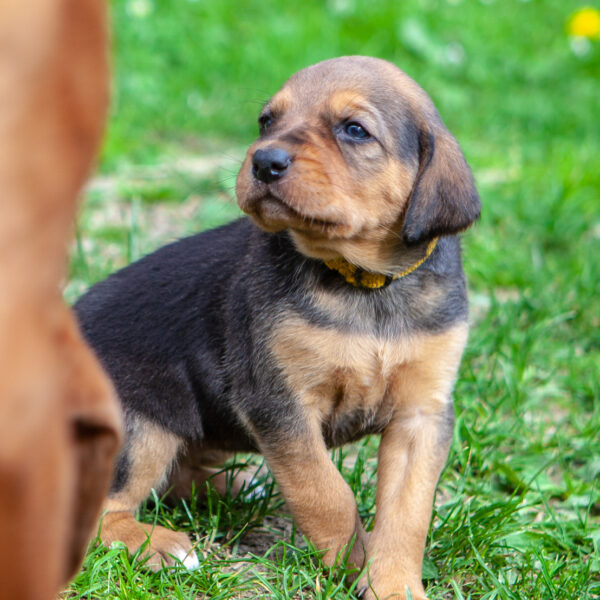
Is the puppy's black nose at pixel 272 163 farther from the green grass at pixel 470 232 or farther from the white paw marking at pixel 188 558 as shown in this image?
the white paw marking at pixel 188 558

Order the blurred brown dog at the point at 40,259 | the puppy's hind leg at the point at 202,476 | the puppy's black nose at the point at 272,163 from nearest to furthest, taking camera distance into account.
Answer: the blurred brown dog at the point at 40,259
the puppy's black nose at the point at 272,163
the puppy's hind leg at the point at 202,476

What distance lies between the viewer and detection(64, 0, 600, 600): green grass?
326 centimetres

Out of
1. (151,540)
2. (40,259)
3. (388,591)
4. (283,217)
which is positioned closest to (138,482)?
(151,540)

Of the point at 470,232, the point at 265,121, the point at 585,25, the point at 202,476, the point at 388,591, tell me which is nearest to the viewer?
the point at 388,591

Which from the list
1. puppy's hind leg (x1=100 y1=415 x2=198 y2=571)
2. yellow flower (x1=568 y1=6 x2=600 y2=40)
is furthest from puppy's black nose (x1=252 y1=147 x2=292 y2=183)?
A: yellow flower (x1=568 y1=6 x2=600 y2=40)

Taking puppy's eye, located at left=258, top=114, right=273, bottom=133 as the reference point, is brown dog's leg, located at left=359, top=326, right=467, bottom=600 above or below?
below

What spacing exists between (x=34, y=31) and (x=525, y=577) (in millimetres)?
2503

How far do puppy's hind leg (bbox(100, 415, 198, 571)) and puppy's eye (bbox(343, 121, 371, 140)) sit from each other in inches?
52.7

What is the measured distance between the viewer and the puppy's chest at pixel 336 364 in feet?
10.5

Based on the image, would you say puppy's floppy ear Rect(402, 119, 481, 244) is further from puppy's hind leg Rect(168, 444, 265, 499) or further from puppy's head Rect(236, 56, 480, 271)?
puppy's hind leg Rect(168, 444, 265, 499)

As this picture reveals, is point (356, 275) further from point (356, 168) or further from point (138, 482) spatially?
point (138, 482)

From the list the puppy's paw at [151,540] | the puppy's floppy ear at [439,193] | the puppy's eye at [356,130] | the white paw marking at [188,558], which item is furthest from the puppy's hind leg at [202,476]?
the puppy's eye at [356,130]

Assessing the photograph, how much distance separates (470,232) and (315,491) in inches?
128

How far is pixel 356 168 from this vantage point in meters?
3.15
